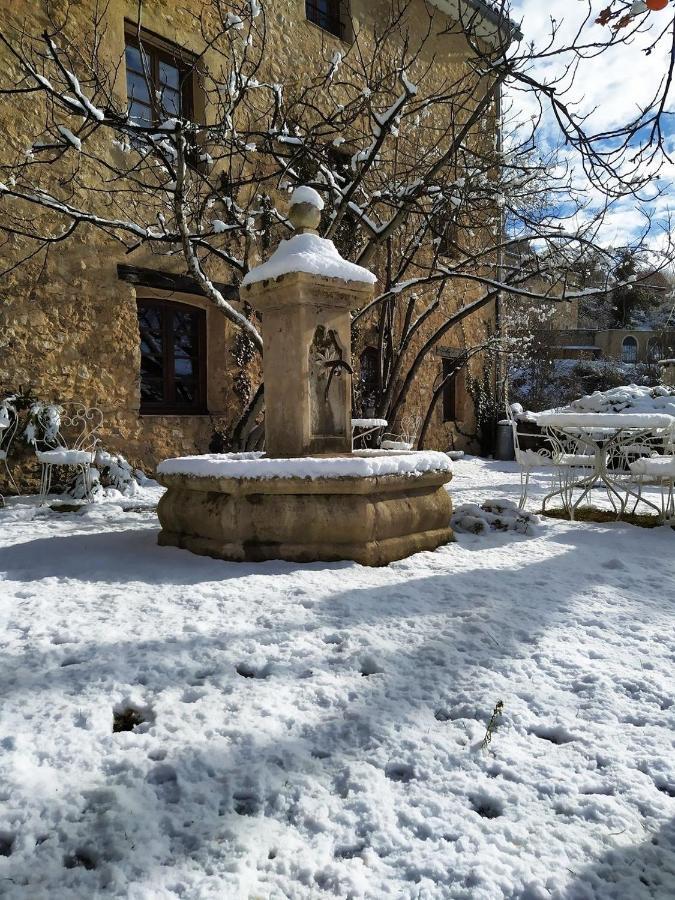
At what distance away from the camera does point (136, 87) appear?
276 inches

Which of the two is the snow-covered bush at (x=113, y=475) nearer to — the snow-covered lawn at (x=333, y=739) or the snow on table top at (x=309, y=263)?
the snow on table top at (x=309, y=263)

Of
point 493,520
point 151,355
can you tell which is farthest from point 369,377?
point 493,520

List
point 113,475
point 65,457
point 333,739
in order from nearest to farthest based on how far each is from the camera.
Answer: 1. point 333,739
2. point 65,457
3. point 113,475

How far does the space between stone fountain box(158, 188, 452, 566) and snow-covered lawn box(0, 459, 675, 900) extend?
1.10ft

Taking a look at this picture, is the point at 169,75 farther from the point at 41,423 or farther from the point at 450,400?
the point at 450,400

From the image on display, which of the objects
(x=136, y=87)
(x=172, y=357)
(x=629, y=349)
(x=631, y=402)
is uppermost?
(x=136, y=87)

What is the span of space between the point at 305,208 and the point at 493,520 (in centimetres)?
252

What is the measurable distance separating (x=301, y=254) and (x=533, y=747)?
286cm

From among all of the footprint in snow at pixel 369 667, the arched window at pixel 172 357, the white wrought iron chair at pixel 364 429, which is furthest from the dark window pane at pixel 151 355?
the footprint in snow at pixel 369 667

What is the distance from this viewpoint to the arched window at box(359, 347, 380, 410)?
31.2ft

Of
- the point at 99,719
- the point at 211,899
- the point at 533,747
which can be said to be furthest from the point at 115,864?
the point at 533,747

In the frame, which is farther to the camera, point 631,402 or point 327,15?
point 327,15

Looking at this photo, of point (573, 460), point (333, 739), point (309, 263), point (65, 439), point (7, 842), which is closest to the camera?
point (7, 842)

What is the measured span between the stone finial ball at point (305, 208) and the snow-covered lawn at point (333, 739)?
243cm
